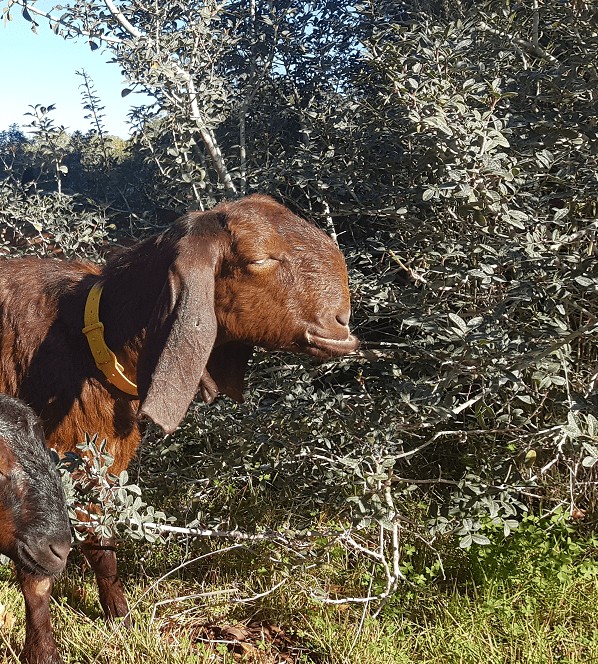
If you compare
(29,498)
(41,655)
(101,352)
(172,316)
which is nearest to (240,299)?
(172,316)

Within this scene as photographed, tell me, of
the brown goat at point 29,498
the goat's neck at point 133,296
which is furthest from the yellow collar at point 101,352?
the brown goat at point 29,498

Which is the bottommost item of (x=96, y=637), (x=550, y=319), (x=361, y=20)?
(x=96, y=637)

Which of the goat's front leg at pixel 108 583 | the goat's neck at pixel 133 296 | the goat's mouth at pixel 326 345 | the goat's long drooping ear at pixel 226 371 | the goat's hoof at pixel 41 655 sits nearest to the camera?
the goat's mouth at pixel 326 345

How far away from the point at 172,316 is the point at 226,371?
657mm

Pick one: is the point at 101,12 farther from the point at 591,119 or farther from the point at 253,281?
the point at 591,119

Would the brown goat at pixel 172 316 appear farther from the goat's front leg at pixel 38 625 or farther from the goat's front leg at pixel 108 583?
the goat's front leg at pixel 38 625

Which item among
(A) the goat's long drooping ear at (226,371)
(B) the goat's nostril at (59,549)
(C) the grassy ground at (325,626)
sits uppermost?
(A) the goat's long drooping ear at (226,371)

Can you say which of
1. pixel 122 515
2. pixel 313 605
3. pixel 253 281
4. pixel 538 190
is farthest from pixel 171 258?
pixel 538 190

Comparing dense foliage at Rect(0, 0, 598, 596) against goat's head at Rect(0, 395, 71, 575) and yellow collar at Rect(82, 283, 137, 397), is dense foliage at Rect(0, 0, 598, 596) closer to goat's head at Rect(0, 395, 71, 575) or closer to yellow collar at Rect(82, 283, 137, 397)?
yellow collar at Rect(82, 283, 137, 397)

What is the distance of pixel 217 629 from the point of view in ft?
13.3

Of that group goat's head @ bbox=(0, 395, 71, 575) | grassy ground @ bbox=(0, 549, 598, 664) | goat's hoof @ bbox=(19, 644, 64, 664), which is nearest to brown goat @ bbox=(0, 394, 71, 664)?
goat's head @ bbox=(0, 395, 71, 575)

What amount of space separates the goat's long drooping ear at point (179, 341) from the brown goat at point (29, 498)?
1.33 feet

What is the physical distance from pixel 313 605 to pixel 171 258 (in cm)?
195

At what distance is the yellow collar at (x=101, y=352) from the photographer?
137 inches
